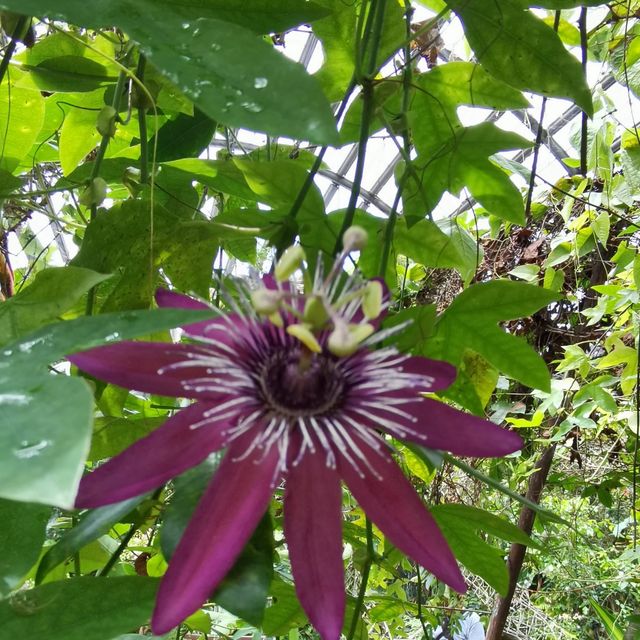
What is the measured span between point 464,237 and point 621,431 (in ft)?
3.94

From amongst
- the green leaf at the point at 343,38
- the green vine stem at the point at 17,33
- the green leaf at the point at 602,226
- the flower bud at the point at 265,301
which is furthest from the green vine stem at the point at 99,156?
the green leaf at the point at 602,226

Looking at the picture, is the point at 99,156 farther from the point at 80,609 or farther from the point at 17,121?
the point at 80,609

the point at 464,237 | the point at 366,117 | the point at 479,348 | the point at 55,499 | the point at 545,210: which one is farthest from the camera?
the point at 545,210

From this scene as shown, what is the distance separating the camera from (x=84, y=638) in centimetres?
52

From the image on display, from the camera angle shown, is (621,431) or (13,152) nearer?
(13,152)

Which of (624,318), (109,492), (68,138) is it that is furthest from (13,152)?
(624,318)

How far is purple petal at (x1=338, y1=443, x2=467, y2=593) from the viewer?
1.51ft

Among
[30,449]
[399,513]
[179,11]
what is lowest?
[30,449]

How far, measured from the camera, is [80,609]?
1.76 feet

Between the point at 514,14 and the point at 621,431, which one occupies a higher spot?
the point at 621,431

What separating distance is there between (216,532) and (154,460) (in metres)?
0.06

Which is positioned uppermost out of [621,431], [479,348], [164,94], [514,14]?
[621,431]

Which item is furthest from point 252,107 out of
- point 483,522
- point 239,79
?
point 483,522

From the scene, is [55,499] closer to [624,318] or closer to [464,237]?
[464,237]
